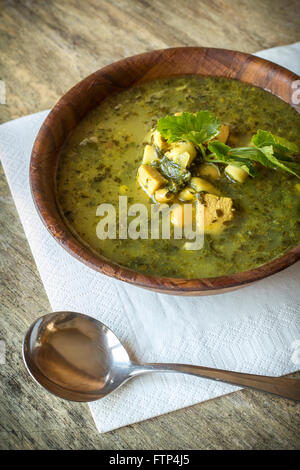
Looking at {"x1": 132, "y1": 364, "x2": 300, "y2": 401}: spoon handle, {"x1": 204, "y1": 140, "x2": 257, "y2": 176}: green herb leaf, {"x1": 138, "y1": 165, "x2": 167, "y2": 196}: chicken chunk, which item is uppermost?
{"x1": 204, "y1": 140, "x2": 257, "y2": 176}: green herb leaf

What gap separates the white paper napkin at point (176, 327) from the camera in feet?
4.76

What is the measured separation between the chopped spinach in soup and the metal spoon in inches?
9.3

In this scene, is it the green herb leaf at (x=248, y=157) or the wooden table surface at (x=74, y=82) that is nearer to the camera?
the wooden table surface at (x=74, y=82)

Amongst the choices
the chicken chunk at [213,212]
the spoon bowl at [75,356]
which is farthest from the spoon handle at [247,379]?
the chicken chunk at [213,212]

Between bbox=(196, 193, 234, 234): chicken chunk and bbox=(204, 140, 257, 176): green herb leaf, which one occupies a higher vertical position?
bbox=(204, 140, 257, 176): green herb leaf

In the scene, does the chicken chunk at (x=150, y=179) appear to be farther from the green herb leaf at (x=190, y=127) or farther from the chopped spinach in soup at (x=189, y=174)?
the green herb leaf at (x=190, y=127)

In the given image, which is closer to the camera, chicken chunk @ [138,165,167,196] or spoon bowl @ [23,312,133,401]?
spoon bowl @ [23,312,133,401]

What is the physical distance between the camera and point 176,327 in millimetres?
1566

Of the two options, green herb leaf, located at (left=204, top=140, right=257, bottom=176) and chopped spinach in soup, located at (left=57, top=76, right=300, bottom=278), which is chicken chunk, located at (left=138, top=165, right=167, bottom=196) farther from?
green herb leaf, located at (left=204, top=140, right=257, bottom=176)

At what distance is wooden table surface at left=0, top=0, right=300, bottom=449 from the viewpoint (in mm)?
1421

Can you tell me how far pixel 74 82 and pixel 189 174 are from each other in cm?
92

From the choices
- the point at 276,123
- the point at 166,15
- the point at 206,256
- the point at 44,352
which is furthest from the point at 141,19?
the point at 44,352

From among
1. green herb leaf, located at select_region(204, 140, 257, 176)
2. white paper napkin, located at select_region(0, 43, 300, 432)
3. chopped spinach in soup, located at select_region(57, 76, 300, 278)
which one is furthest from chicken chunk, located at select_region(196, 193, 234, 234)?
white paper napkin, located at select_region(0, 43, 300, 432)

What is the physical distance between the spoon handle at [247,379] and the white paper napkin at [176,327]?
6cm
